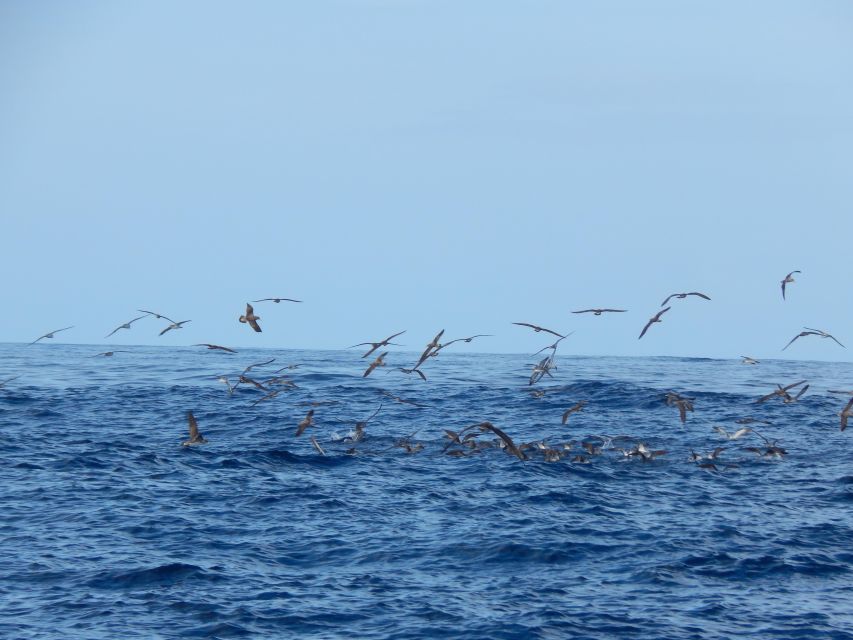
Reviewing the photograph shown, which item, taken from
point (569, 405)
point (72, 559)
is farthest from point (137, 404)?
point (72, 559)

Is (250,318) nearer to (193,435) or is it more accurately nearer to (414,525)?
(414,525)

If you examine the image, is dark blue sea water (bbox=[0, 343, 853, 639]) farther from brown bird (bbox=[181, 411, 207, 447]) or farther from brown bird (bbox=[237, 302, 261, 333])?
brown bird (bbox=[237, 302, 261, 333])

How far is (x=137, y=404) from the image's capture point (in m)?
41.1

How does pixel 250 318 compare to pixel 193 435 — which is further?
pixel 193 435

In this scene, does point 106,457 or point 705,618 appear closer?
point 705,618

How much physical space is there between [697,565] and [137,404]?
1119 inches

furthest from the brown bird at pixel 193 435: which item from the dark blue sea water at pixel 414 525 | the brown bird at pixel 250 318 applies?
the brown bird at pixel 250 318

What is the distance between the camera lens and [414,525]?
22.5m

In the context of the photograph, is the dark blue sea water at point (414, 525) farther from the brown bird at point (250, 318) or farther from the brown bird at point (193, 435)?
the brown bird at point (250, 318)

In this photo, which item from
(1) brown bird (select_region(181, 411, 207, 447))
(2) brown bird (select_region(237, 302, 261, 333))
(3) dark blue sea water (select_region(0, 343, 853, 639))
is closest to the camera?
(3) dark blue sea water (select_region(0, 343, 853, 639))

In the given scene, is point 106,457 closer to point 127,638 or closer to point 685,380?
point 127,638

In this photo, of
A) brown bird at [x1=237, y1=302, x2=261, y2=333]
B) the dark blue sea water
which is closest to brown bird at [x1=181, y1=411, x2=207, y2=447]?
the dark blue sea water

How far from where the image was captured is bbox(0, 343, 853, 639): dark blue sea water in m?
16.8

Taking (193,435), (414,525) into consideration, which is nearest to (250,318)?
(414,525)
